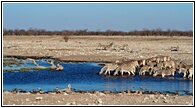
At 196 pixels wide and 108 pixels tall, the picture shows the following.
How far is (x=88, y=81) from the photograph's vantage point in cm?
1636

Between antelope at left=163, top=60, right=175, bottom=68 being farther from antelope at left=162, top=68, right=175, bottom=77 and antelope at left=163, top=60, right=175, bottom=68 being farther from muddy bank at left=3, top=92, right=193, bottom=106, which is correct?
muddy bank at left=3, top=92, right=193, bottom=106

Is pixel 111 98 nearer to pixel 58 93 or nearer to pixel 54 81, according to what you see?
pixel 58 93

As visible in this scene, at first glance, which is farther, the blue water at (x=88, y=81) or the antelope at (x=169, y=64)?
the antelope at (x=169, y=64)

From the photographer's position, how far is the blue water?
14789 mm

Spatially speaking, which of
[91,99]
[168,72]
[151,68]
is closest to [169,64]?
[151,68]

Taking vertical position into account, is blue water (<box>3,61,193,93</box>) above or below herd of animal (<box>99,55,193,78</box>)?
below

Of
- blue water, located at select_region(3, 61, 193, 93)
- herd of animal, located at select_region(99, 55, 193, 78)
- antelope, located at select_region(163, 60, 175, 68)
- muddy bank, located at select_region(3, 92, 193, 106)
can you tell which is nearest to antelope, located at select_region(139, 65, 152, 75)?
herd of animal, located at select_region(99, 55, 193, 78)

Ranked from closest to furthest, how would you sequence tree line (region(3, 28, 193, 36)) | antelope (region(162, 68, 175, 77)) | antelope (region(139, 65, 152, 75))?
1. antelope (region(162, 68, 175, 77))
2. antelope (region(139, 65, 152, 75))
3. tree line (region(3, 28, 193, 36))

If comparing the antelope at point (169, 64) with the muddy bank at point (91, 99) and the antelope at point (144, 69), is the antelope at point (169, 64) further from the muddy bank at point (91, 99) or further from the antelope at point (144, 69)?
the muddy bank at point (91, 99)

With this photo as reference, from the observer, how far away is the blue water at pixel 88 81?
1479 cm

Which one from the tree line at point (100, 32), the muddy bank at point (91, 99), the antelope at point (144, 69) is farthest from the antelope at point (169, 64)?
the tree line at point (100, 32)

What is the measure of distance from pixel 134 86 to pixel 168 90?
4.33ft

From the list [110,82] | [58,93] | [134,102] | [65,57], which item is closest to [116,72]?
[110,82]

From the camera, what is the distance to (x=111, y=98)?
11750 millimetres
